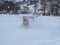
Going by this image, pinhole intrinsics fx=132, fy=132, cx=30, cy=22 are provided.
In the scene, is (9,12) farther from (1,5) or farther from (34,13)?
(34,13)

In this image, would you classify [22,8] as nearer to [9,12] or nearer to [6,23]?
[9,12]

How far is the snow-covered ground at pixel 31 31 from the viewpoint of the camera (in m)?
1.12

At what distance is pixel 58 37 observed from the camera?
1.17 metres

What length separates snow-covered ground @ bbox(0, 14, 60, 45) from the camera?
3.67 ft

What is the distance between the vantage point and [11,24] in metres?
1.27

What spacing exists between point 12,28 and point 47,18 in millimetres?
363

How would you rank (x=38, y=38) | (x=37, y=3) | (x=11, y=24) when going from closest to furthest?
(x=38, y=38)
(x=11, y=24)
(x=37, y=3)

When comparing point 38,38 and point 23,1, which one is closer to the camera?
point 38,38

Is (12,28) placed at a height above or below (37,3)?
below

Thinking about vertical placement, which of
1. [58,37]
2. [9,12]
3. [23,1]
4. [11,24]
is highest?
[23,1]

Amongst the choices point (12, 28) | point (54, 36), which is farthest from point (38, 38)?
point (12, 28)

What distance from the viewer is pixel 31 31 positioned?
4.00ft

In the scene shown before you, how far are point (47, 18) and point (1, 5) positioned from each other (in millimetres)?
499

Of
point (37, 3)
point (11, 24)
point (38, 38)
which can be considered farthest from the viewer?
point (37, 3)
